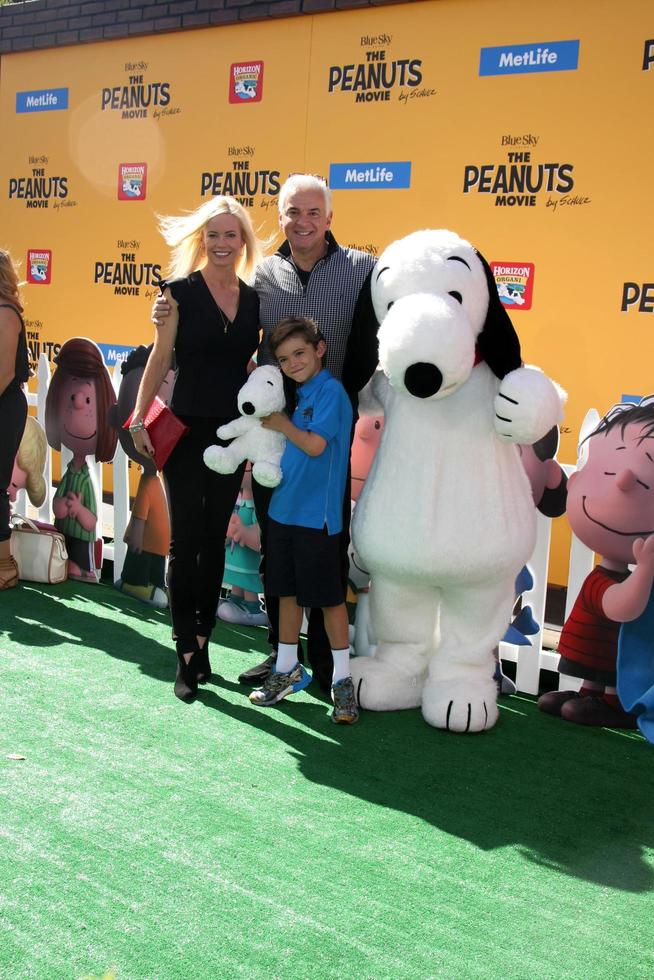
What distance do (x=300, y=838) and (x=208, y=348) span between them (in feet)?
6.03

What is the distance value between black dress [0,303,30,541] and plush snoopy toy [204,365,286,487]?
183 centimetres

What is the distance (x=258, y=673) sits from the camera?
4.21 metres

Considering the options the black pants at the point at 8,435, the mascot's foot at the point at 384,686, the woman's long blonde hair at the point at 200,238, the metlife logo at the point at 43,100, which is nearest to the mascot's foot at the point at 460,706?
the mascot's foot at the point at 384,686

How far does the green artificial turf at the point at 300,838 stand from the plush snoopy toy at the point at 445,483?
0.75 ft

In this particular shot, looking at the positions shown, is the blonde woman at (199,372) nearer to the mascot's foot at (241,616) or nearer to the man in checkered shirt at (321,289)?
the man in checkered shirt at (321,289)

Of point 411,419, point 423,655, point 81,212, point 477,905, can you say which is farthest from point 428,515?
point 81,212

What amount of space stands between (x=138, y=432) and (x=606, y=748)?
2.11m

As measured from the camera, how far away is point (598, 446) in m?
3.92

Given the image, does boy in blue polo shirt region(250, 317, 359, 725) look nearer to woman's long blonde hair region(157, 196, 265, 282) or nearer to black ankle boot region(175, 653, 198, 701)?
black ankle boot region(175, 653, 198, 701)

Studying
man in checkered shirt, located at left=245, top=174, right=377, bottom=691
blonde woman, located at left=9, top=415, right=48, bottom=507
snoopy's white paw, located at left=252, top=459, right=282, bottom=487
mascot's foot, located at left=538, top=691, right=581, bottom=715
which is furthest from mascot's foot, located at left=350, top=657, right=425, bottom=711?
blonde woman, located at left=9, top=415, right=48, bottom=507

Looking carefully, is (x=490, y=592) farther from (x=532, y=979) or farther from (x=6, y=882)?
(x=6, y=882)

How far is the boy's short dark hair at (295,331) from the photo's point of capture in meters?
3.69

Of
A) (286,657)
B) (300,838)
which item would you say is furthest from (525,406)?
(300,838)

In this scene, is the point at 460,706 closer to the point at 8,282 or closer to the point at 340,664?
the point at 340,664
